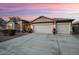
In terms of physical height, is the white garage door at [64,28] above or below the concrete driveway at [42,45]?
above

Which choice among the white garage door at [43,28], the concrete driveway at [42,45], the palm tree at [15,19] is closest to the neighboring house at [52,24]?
the white garage door at [43,28]

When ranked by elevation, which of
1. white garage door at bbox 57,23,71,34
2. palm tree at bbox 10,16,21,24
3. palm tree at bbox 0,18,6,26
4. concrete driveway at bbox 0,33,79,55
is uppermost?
palm tree at bbox 10,16,21,24

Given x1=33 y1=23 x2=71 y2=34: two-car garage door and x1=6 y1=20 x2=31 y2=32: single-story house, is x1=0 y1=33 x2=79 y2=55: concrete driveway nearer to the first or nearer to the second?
x1=33 y1=23 x2=71 y2=34: two-car garage door

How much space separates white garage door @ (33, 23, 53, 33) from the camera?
4009 mm

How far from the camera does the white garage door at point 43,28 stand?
4009 millimetres

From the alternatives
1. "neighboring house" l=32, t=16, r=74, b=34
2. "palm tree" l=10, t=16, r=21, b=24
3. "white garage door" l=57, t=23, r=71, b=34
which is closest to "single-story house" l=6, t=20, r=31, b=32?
"palm tree" l=10, t=16, r=21, b=24

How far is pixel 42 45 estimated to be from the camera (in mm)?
3889

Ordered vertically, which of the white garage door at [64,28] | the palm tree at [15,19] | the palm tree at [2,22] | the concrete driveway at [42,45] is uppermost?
the palm tree at [15,19]

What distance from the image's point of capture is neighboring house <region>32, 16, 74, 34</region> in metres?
3.93

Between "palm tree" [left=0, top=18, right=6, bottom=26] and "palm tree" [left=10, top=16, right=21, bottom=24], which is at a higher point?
"palm tree" [left=10, top=16, right=21, bottom=24]

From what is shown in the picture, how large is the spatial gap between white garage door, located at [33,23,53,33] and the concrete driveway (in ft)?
0.42

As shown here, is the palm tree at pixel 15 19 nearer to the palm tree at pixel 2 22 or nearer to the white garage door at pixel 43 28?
the palm tree at pixel 2 22

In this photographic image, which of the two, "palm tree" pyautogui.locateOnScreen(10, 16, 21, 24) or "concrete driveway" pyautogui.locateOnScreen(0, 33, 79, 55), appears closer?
"concrete driveway" pyautogui.locateOnScreen(0, 33, 79, 55)
